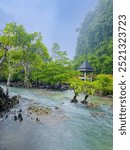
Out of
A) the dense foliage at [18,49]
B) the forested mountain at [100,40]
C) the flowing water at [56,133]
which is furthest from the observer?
the forested mountain at [100,40]

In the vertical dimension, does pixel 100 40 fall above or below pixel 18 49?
above

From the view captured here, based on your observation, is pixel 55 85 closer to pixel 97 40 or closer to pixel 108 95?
pixel 108 95

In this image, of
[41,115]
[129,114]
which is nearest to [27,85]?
[41,115]

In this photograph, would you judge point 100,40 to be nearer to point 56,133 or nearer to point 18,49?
point 18,49

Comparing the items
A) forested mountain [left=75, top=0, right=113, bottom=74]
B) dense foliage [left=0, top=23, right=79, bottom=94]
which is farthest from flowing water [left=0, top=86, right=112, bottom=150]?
forested mountain [left=75, top=0, right=113, bottom=74]

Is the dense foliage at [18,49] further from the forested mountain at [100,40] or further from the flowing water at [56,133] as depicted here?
the forested mountain at [100,40]

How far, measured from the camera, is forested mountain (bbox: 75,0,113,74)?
63.5 ft

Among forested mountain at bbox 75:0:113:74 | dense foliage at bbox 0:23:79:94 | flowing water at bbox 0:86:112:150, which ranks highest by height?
forested mountain at bbox 75:0:113:74

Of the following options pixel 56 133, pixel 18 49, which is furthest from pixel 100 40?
pixel 56 133

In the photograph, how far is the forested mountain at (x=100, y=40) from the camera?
1934 cm

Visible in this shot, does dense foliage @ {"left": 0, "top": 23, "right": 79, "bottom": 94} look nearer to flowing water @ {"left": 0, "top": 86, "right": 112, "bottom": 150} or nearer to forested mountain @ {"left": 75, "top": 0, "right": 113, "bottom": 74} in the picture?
flowing water @ {"left": 0, "top": 86, "right": 112, "bottom": 150}

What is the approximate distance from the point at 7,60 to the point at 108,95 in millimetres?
7265

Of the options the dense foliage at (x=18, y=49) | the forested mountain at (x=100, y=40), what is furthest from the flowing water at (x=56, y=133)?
the forested mountain at (x=100, y=40)

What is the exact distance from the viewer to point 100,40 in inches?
1244
